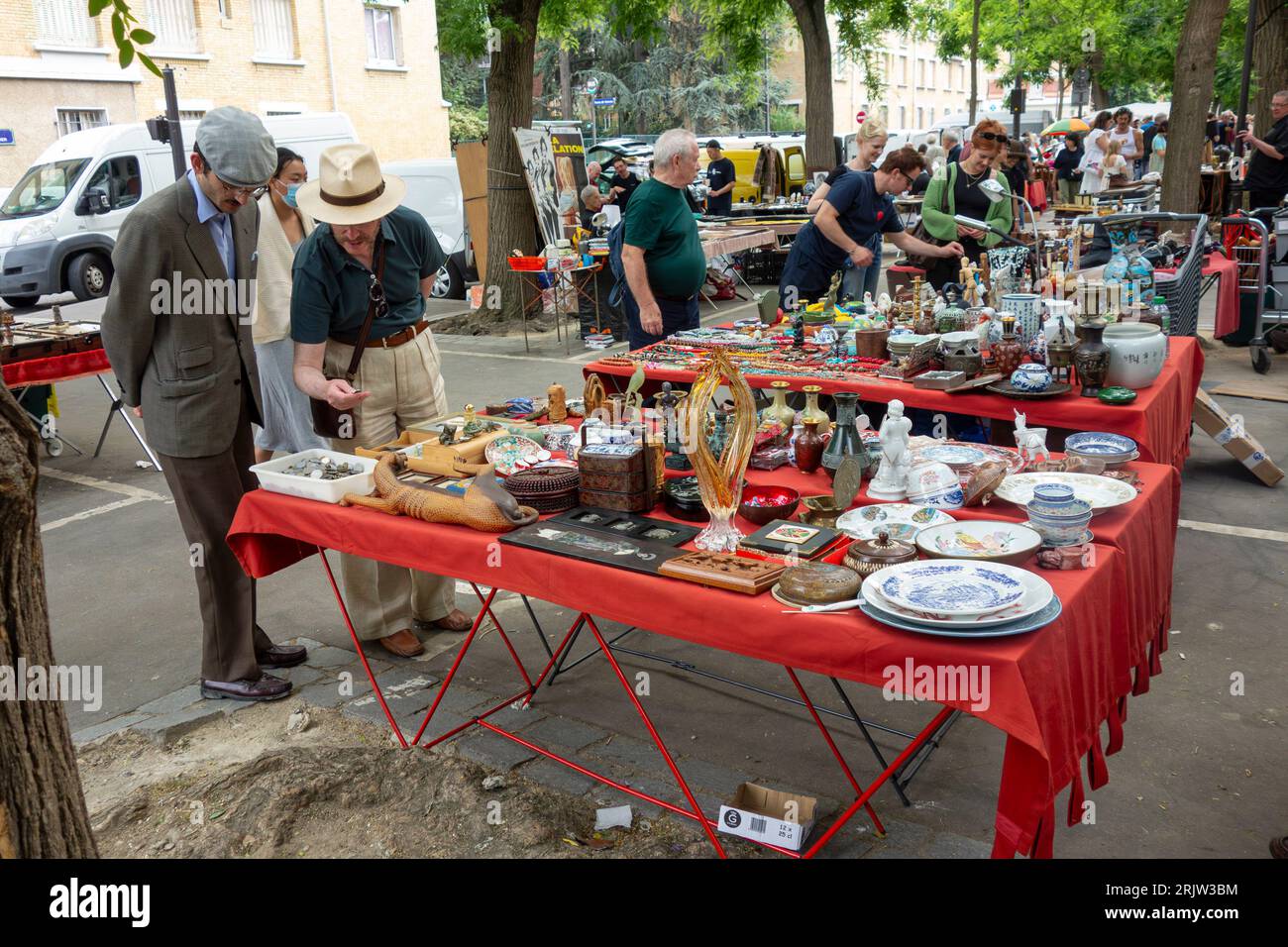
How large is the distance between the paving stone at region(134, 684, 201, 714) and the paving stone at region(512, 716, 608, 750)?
126 cm

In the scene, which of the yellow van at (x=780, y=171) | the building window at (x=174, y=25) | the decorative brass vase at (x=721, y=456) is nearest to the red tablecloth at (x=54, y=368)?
the decorative brass vase at (x=721, y=456)

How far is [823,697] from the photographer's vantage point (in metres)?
3.68

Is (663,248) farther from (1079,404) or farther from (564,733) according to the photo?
(564,733)

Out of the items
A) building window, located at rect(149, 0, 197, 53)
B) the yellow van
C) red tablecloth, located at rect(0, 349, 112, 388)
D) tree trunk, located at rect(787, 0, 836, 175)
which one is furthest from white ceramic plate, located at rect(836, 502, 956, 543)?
building window, located at rect(149, 0, 197, 53)

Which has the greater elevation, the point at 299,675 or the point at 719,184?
the point at 719,184

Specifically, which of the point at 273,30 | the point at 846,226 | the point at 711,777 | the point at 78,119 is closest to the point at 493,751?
the point at 711,777

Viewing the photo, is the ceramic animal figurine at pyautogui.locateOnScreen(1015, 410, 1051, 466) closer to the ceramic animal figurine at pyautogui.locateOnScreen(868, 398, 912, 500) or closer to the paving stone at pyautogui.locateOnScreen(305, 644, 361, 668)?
the ceramic animal figurine at pyautogui.locateOnScreen(868, 398, 912, 500)

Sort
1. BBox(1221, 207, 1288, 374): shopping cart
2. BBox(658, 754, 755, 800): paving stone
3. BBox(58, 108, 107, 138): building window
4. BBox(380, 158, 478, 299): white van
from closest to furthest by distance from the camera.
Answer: BBox(658, 754, 755, 800): paving stone, BBox(1221, 207, 1288, 374): shopping cart, BBox(380, 158, 478, 299): white van, BBox(58, 108, 107, 138): building window

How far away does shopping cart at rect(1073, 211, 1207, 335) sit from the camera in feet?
18.0

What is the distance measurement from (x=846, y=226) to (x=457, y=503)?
3.85m
